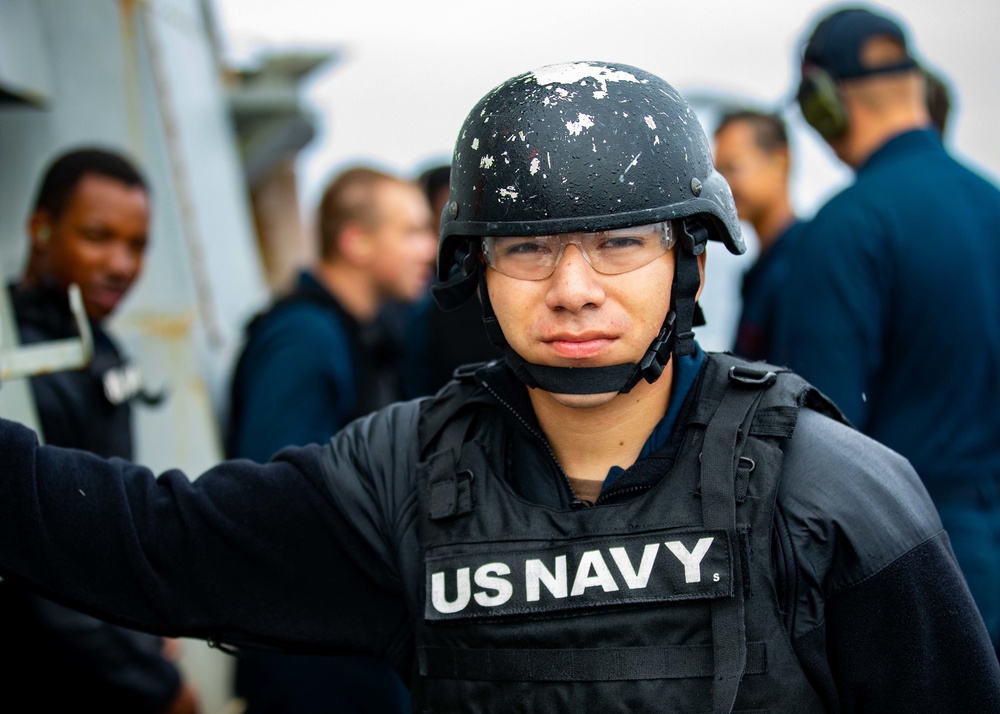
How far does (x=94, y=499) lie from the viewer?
5.45ft

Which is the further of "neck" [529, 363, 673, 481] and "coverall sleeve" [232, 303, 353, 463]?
"coverall sleeve" [232, 303, 353, 463]

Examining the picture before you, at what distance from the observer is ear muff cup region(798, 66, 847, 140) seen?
10.2ft

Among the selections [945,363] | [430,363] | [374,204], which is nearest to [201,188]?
[374,204]

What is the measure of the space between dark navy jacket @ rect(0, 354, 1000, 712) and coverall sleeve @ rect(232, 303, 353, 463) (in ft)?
4.14

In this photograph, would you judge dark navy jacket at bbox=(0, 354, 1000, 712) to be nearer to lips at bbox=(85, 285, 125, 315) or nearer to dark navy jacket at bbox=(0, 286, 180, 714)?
dark navy jacket at bbox=(0, 286, 180, 714)

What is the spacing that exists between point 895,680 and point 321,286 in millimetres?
2686

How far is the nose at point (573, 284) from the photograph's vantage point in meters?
1.54

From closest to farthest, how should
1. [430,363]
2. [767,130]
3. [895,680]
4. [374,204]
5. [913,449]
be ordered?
[895,680]
[913,449]
[430,363]
[374,204]
[767,130]

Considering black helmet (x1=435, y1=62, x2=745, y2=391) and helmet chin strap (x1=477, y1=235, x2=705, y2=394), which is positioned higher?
Answer: black helmet (x1=435, y1=62, x2=745, y2=391)

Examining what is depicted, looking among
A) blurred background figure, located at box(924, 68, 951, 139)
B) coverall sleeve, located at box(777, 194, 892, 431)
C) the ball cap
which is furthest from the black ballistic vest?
blurred background figure, located at box(924, 68, 951, 139)

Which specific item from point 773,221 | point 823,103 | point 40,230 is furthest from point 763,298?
point 40,230

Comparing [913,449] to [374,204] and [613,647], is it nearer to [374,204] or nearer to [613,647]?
[613,647]

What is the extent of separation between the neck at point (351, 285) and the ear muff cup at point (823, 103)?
5.73ft

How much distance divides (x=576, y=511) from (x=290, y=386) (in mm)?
1728
